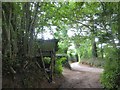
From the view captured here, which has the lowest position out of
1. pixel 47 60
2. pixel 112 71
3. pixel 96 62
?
pixel 96 62

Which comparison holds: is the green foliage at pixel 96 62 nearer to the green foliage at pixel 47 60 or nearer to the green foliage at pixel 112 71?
the green foliage at pixel 47 60

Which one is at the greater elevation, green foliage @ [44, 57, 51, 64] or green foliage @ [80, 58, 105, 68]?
green foliage @ [44, 57, 51, 64]

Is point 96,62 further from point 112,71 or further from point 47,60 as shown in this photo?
point 112,71

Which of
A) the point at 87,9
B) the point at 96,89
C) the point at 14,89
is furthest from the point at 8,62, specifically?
the point at 87,9

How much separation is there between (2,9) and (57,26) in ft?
13.3

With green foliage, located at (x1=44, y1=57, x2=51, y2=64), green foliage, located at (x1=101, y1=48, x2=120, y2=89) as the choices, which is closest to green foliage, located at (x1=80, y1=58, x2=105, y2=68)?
green foliage, located at (x1=44, y1=57, x2=51, y2=64)

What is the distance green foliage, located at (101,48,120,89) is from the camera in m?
6.36

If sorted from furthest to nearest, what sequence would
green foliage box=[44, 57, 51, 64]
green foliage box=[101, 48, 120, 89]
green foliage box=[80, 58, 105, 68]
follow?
1. green foliage box=[80, 58, 105, 68]
2. green foliage box=[44, 57, 51, 64]
3. green foliage box=[101, 48, 120, 89]

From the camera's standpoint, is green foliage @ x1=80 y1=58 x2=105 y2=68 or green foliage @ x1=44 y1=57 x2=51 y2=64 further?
green foliage @ x1=80 y1=58 x2=105 y2=68

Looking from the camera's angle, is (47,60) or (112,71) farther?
(47,60)

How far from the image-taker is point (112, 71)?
661 centimetres

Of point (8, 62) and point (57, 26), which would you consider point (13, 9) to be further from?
point (57, 26)

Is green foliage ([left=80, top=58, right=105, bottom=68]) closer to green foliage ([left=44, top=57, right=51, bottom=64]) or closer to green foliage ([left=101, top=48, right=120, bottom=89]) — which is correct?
green foliage ([left=44, top=57, right=51, bottom=64])

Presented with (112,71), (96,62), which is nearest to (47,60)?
(112,71)
